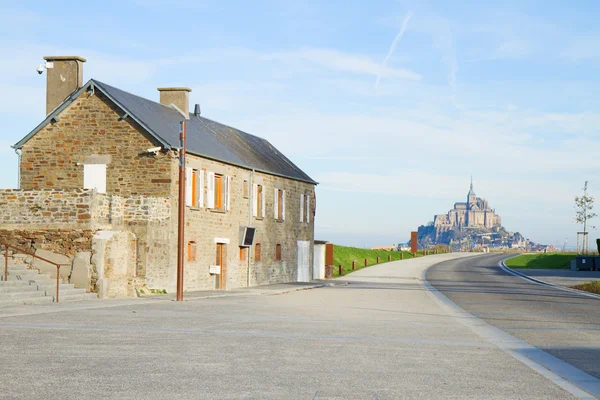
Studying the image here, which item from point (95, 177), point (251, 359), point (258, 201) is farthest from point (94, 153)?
point (251, 359)

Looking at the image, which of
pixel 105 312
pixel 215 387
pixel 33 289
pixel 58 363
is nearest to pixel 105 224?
pixel 33 289

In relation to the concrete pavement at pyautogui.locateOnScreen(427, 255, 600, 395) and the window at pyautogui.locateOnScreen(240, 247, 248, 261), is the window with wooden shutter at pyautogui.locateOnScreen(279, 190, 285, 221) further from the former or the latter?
the concrete pavement at pyautogui.locateOnScreen(427, 255, 600, 395)

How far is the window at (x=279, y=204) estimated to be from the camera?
4531 cm

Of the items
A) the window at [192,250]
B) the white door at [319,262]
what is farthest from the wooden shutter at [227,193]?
the white door at [319,262]

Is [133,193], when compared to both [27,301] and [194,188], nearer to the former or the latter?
[194,188]

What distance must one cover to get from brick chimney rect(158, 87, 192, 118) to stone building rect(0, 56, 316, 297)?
56 mm

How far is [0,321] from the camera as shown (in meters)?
17.3

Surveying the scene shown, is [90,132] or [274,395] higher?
[90,132]

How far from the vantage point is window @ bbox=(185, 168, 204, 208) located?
34969 mm

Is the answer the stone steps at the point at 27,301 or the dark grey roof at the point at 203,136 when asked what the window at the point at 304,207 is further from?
the stone steps at the point at 27,301

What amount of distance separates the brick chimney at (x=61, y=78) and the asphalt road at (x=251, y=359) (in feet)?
56.4

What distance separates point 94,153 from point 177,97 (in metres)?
8.63

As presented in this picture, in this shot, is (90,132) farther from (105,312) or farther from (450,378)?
(450,378)

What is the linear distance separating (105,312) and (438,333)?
8394 millimetres
